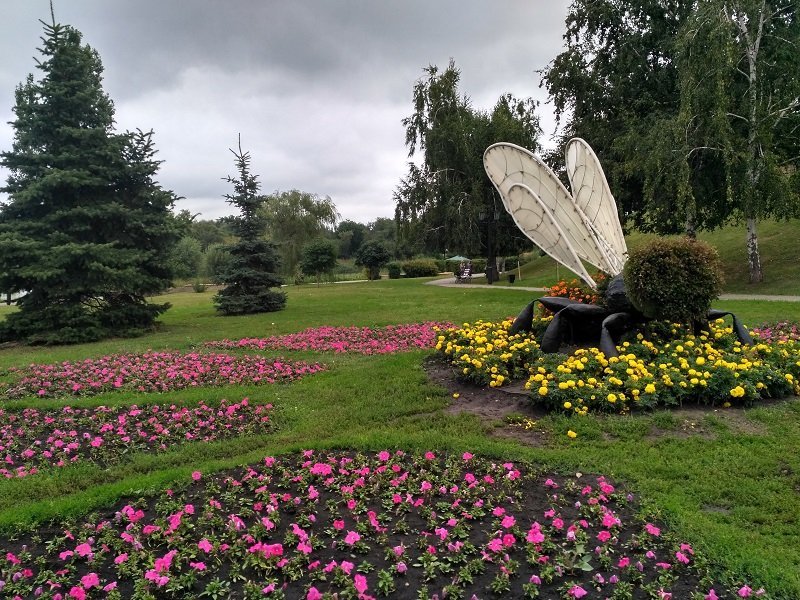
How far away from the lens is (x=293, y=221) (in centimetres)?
3803

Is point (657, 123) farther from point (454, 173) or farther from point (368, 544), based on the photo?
point (368, 544)

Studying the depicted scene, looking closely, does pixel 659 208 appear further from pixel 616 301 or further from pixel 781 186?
pixel 616 301

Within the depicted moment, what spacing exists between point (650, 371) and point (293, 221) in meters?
35.1

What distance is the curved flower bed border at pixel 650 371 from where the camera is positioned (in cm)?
477

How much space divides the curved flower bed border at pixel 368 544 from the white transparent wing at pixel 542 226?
3632mm

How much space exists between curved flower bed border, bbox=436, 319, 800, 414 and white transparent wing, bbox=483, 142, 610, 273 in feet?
4.22

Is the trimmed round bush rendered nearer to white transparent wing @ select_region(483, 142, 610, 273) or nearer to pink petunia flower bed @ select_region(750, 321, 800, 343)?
white transparent wing @ select_region(483, 142, 610, 273)

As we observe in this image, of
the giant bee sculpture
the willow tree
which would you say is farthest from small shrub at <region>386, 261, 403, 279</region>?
the giant bee sculpture

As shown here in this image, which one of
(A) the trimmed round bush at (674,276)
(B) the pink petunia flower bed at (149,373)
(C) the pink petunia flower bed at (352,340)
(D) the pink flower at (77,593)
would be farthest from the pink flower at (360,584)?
(C) the pink petunia flower bed at (352,340)

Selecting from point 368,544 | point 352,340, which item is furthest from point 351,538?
point 352,340

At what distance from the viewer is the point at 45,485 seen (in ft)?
12.5

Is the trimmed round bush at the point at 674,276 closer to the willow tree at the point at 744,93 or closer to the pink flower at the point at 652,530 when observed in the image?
the pink flower at the point at 652,530

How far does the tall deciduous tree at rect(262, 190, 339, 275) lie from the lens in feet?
124

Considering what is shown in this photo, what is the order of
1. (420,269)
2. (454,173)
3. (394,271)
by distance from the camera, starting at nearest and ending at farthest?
(454,173) → (420,269) → (394,271)
